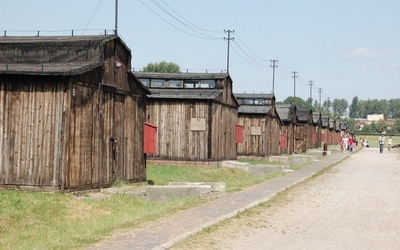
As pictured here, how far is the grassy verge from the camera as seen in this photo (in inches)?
504

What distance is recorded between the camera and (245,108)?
176 feet

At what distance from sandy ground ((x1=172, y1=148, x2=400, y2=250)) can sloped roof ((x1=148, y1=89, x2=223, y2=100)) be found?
13.9 meters

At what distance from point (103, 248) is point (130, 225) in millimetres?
2911

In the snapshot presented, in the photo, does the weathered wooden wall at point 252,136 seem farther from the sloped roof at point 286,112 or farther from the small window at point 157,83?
the sloped roof at point 286,112

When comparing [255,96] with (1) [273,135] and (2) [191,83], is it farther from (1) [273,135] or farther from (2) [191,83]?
(2) [191,83]

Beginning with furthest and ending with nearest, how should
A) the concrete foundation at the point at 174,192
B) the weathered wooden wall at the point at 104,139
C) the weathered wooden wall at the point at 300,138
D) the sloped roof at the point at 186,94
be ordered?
the weathered wooden wall at the point at 300,138
the sloped roof at the point at 186,94
the concrete foundation at the point at 174,192
the weathered wooden wall at the point at 104,139

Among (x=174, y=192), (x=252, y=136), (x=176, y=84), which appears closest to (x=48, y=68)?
(x=174, y=192)

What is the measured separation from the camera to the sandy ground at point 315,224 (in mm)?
12352

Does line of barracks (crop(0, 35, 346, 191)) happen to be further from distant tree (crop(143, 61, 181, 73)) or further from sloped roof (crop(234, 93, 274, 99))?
distant tree (crop(143, 61, 181, 73))

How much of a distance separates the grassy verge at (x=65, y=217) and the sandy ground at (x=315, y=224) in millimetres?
2080

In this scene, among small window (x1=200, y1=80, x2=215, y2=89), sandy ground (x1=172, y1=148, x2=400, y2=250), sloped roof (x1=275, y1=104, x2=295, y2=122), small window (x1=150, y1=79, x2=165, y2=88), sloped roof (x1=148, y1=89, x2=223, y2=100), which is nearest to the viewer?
sandy ground (x1=172, y1=148, x2=400, y2=250)

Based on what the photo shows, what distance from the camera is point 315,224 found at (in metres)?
15.2

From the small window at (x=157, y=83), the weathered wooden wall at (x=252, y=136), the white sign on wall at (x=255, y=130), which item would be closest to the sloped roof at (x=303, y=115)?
the weathered wooden wall at (x=252, y=136)

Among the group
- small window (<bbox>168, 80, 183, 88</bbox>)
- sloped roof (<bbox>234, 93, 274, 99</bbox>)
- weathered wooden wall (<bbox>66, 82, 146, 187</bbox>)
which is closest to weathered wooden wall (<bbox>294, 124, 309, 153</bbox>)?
sloped roof (<bbox>234, 93, 274, 99</bbox>)
